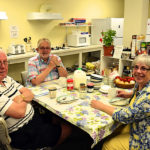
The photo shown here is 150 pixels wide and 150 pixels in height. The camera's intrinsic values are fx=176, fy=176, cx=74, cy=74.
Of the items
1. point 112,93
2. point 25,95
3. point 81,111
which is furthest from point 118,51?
point 25,95

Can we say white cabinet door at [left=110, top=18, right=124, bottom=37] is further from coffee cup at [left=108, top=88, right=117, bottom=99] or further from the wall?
coffee cup at [left=108, top=88, right=117, bottom=99]

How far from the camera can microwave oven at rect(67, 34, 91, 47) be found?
4434 mm

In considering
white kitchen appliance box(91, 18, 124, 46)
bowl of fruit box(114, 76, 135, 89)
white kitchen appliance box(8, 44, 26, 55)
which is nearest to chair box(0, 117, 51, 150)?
bowl of fruit box(114, 76, 135, 89)

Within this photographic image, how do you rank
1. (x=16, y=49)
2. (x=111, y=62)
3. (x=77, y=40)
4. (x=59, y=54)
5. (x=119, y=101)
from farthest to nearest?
A: 1. (x=77, y=40)
2. (x=59, y=54)
3. (x=16, y=49)
4. (x=111, y=62)
5. (x=119, y=101)

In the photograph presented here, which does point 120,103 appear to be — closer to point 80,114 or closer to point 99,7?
point 80,114

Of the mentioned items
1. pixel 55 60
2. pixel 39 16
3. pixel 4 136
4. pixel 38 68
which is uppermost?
pixel 39 16

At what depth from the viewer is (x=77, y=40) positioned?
4422mm

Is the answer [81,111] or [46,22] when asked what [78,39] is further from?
[81,111]

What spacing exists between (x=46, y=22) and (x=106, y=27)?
1629 millimetres

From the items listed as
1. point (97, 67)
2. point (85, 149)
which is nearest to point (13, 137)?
point (85, 149)

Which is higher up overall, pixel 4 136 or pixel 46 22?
pixel 46 22

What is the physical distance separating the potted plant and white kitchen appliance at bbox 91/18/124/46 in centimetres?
234

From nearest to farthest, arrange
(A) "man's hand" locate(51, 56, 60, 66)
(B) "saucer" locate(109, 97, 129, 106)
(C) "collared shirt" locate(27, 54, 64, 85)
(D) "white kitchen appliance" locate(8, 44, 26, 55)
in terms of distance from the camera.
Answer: (B) "saucer" locate(109, 97, 129, 106), (C) "collared shirt" locate(27, 54, 64, 85), (A) "man's hand" locate(51, 56, 60, 66), (D) "white kitchen appliance" locate(8, 44, 26, 55)

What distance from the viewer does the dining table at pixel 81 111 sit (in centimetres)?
123
